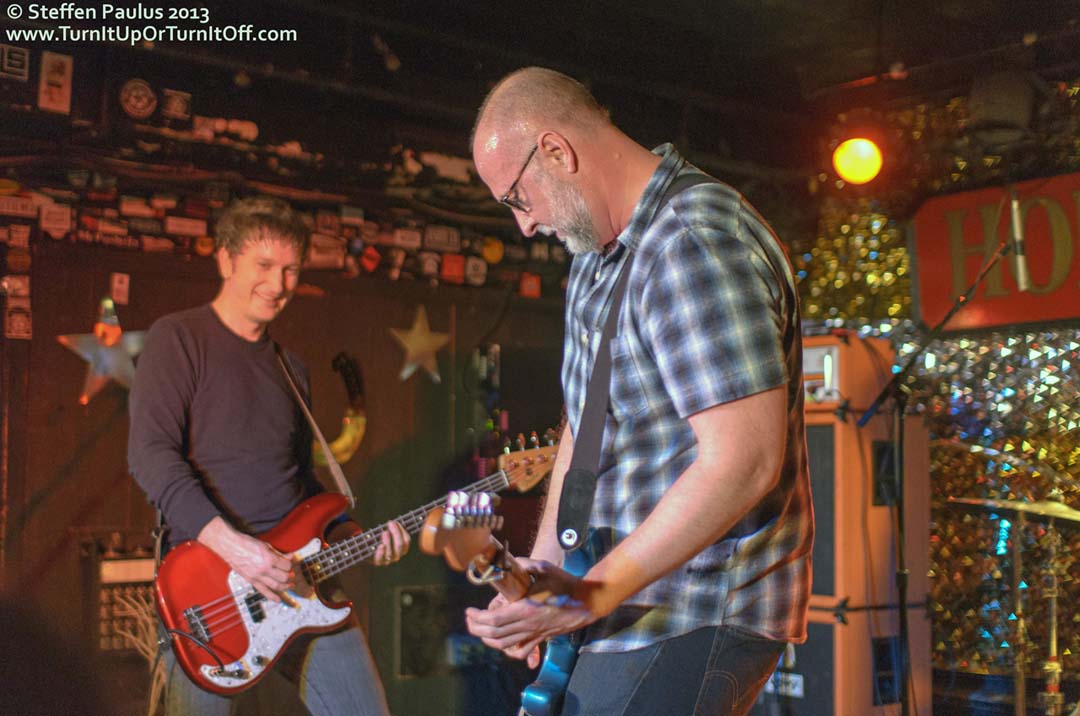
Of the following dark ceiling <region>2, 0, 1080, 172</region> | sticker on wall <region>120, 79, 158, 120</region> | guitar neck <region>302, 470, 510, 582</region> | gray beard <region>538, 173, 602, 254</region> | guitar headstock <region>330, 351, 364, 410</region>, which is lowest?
guitar neck <region>302, 470, 510, 582</region>

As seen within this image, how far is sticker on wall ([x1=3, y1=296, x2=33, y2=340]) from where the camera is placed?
4281 mm

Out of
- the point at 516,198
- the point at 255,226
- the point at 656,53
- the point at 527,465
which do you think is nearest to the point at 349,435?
the point at 527,465

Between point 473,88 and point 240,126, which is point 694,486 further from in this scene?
point 473,88

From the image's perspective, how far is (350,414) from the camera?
526 centimetres

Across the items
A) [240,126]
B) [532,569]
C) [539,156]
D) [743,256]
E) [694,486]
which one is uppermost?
[240,126]

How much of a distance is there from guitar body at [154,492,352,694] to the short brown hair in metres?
1.11

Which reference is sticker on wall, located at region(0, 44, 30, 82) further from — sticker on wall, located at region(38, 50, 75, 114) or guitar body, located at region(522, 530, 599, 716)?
guitar body, located at region(522, 530, 599, 716)

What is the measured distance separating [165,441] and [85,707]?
1595 mm

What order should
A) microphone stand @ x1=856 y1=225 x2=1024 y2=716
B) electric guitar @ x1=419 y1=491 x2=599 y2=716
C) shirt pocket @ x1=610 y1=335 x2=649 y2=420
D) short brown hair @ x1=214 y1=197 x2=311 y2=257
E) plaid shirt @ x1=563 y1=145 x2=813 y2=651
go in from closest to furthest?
electric guitar @ x1=419 y1=491 x2=599 y2=716 < plaid shirt @ x1=563 y1=145 x2=813 y2=651 < shirt pocket @ x1=610 y1=335 x2=649 y2=420 < short brown hair @ x1=214 y1=197 x2=311 y2=257 < microphone stand @ x1=856 y1=225 x2=1024 y2=716

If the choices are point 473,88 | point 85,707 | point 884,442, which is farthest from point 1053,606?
point 85,707

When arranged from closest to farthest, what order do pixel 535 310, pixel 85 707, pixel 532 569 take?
pixel 532 569
pixel 85 707
pixel 535 310

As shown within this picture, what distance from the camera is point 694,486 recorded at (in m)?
1.59

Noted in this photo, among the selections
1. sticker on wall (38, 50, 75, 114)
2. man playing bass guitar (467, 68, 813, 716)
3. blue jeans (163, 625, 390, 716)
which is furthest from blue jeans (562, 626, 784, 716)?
sticker on wall (38, 50, 75, 114)

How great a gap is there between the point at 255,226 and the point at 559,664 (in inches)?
99.2
